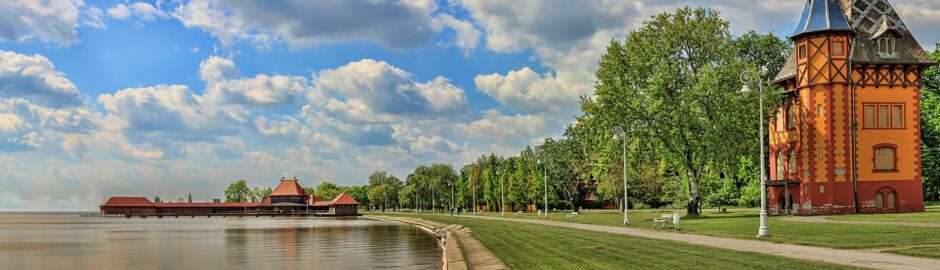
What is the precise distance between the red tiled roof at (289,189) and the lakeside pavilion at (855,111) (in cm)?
15094

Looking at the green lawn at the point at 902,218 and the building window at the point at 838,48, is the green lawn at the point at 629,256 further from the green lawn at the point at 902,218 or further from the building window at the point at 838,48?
the building window at the point at 838,48

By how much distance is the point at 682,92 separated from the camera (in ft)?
191

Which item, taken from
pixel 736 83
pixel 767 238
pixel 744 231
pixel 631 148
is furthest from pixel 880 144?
pixel 767 238

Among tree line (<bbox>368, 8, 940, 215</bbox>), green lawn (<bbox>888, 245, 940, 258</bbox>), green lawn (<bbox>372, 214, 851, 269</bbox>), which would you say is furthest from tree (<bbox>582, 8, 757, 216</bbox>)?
green lawn (<bbox>888, 245, 940, 258</bbox>)

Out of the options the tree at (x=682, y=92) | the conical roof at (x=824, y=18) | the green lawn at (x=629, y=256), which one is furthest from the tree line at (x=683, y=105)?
the green lawn at (x=629, y=256)

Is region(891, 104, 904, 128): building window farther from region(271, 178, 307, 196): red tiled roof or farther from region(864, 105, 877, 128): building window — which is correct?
region(271, 178, 307, 196): red tiled roof

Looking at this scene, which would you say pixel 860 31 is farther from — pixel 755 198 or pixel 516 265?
pixel 516 265

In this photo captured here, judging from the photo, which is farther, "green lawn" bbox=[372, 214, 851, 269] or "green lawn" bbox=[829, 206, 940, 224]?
"green lawn" bbox=[829, 206, 940, 224]

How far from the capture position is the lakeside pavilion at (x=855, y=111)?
55.4 metres

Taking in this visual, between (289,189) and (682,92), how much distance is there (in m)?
151

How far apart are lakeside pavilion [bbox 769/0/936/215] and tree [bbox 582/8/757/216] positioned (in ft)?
14.1

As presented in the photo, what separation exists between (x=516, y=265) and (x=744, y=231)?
17000 millimetres

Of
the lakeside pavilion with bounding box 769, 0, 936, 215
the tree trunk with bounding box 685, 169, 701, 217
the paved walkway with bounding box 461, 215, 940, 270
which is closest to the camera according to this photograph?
the paved walkway with bounding box 461, 215, 940, 270

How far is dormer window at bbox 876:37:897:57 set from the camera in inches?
2219
